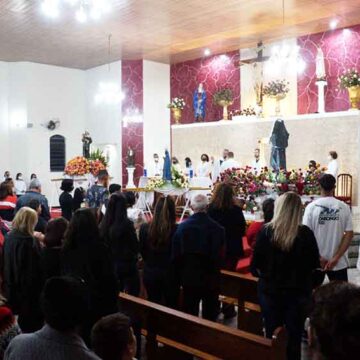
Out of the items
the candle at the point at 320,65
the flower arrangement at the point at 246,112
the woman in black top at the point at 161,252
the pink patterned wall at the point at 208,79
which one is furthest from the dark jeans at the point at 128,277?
the pink patterned wall at the point at 208,79

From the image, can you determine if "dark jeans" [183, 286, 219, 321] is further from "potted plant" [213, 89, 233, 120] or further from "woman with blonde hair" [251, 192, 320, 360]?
"potted plant" [213, 89, 233, 120]

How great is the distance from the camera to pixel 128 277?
4.61 metres

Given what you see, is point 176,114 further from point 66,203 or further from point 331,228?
point 331,228

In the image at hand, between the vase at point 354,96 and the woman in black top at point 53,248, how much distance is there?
10.7m

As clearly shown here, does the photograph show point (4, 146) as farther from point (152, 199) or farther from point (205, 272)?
point (205, 272)

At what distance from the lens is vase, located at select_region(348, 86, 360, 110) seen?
41.5ft

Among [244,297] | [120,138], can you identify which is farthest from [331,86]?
[244,297]

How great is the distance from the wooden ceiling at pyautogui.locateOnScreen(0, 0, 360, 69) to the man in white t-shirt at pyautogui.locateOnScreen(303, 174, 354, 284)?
8.20m

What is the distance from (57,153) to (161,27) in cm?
666

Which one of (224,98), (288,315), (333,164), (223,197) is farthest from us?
(224,98)

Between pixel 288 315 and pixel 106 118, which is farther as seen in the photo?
pixel 106 118

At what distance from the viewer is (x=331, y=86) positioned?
13875 millimetres

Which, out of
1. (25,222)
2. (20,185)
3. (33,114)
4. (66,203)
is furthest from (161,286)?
(33,114)

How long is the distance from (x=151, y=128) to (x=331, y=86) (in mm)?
6267
